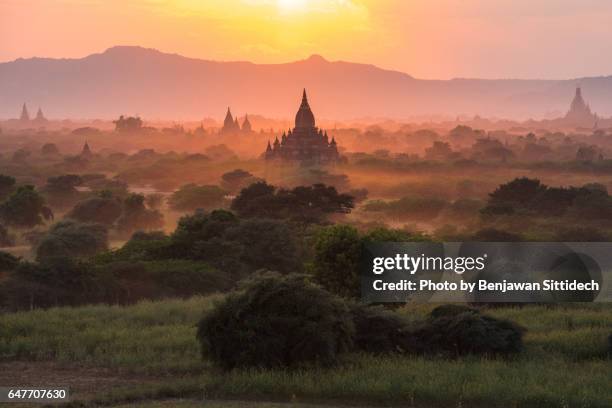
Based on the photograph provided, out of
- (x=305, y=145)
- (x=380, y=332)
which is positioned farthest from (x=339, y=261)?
(x=305, y=145)

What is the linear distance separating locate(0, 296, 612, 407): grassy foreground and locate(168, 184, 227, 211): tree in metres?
42.8

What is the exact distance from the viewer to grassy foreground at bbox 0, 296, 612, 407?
13195 mm

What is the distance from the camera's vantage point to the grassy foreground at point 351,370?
13195 millimetres

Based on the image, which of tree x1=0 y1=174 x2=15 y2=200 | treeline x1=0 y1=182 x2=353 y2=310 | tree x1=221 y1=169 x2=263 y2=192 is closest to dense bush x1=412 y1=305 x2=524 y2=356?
treeline x1=0 y1=182 x2=353 y2=310

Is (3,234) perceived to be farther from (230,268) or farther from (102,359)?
(102,359)

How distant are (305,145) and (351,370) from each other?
71986mm

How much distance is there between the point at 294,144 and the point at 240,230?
5245cm

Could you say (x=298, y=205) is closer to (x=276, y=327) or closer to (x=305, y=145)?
(x=276, y=327)

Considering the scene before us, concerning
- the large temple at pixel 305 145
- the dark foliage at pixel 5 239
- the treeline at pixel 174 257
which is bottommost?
the dark foliage at pixel 5 239

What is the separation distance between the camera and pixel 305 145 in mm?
86000

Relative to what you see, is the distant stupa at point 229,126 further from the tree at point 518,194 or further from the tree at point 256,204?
the tree at point 256,204

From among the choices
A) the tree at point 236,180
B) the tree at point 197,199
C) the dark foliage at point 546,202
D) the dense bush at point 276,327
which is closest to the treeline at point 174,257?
the dense bush at point 276,327

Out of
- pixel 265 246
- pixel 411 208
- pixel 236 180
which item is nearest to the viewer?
pixel 265 246

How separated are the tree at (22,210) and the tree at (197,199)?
12.4m
